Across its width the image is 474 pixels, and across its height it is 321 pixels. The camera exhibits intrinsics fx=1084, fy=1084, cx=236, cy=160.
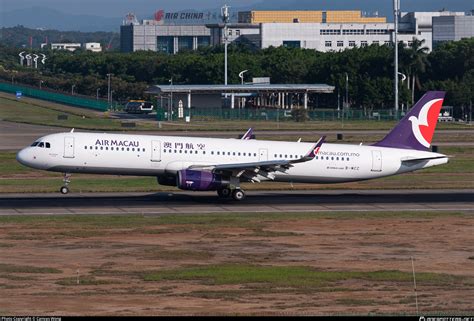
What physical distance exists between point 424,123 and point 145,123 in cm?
7705

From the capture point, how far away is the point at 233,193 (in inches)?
2296

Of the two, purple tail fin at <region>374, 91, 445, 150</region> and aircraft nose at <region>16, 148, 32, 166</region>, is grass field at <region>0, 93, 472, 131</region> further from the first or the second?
purple tail fin at <region>374, 91, 445, 150</region>

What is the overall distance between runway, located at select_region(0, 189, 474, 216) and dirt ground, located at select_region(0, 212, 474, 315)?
323 centimetres

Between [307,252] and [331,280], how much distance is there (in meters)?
6.00

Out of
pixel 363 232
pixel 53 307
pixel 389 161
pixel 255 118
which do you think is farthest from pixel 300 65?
pixel 53 307

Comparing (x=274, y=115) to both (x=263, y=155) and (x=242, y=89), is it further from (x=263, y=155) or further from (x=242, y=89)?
(x=263, y=155)

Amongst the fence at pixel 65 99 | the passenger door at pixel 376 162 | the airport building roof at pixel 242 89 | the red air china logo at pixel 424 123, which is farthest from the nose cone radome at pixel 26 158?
the fence at pixel 65 99

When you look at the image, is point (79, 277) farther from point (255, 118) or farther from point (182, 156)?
point (255, 118)

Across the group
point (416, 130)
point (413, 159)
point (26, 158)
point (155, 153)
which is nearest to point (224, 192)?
point (155, 153)

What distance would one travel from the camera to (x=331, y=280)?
36.0m

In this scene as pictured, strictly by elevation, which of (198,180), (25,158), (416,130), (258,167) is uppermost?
(416,130)

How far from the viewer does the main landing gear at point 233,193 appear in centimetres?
5828

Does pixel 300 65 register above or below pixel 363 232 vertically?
above

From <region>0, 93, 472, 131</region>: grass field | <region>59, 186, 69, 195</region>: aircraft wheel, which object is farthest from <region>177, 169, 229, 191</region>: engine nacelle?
<region>0, 93, 472, 131</region>: grass field
